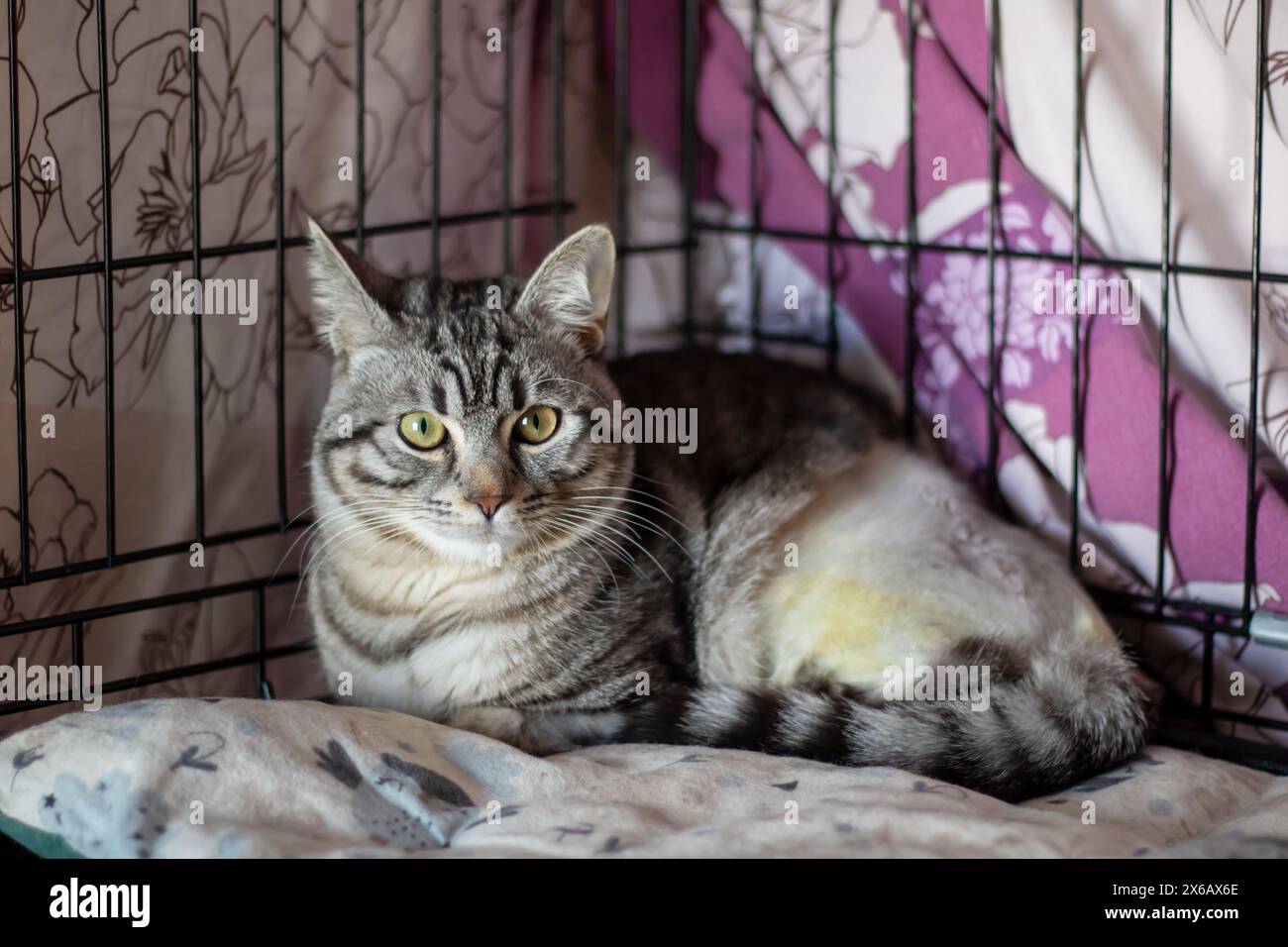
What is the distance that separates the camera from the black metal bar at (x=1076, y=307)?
1884 millimetres

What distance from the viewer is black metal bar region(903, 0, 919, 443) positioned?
2.10 meters

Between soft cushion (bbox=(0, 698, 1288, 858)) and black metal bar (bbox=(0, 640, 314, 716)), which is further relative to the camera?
black metal bar (bbox=(0, 640, 314, 716))

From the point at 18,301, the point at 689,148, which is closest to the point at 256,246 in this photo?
the point at 18,301

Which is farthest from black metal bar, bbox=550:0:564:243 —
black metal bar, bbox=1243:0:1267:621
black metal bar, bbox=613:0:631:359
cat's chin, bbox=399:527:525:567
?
black metal bar, bbox=1243:0:1267:621

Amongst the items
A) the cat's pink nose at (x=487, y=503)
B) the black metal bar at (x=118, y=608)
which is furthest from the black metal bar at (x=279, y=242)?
the cat's pink nose at (x=487, y=503)

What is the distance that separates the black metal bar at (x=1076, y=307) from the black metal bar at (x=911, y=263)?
25 cm

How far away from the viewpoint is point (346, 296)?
1746mm

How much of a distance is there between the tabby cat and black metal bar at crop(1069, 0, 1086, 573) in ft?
0.34

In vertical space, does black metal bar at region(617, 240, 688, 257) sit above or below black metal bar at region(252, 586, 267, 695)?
above

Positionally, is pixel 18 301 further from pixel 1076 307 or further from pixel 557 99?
pixel 1076 307

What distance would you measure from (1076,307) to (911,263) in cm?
29

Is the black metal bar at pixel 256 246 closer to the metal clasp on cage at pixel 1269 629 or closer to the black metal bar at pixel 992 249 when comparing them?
the black metal bar at pixel 992 249

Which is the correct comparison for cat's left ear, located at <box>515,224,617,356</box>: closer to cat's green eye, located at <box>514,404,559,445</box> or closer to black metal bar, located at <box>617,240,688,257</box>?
cat's green eye, located at <box>514,404,559,445</box>

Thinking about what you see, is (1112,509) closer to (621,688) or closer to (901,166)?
(901,166)
